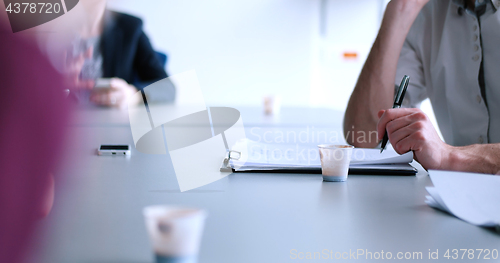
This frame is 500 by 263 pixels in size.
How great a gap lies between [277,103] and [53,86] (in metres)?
2.13

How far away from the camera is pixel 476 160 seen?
79cm

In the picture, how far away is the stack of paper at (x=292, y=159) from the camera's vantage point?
2.68ft

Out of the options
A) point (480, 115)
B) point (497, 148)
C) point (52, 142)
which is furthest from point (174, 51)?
point (52, 142)

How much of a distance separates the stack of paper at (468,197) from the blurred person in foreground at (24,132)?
48 centimetres

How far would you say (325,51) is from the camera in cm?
498

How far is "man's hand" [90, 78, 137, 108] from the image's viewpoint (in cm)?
234

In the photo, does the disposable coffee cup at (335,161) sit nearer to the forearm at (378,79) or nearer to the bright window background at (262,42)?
the forearm at (378,79)

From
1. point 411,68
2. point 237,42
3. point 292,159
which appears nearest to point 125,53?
point 237,42

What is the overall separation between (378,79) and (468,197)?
82 cm

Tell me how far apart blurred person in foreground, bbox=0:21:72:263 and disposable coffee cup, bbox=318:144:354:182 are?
1.72ft

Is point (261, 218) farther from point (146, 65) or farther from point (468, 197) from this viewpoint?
point (146, 65)

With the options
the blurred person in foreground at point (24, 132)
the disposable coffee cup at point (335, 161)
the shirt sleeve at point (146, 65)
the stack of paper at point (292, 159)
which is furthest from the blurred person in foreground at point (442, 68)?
the shirt sleeve at point (146, 65)

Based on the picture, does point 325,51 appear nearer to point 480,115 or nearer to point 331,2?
point 331,2

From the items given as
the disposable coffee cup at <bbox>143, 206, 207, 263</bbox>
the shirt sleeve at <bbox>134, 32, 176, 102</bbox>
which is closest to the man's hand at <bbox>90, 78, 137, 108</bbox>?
the shirt sleeve at <bbox>134, 32, 176, 102</bbox>
